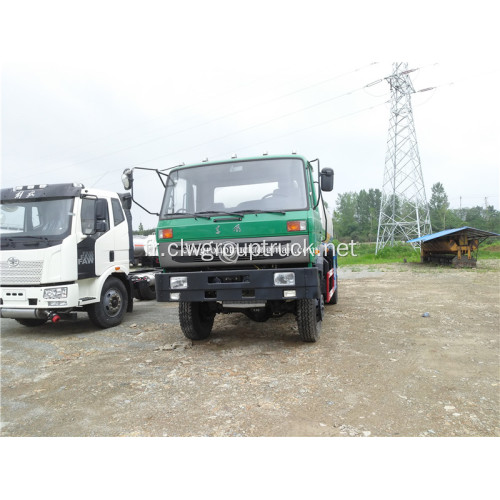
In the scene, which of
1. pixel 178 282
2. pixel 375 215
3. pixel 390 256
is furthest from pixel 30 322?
pixel 375 215

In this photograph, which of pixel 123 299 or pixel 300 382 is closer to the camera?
pixel 300 382

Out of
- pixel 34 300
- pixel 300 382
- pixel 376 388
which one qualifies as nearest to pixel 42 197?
pixel 34 300

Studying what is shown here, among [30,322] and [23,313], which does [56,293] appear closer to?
[23,313]

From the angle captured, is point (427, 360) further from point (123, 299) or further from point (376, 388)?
point (123, 299)

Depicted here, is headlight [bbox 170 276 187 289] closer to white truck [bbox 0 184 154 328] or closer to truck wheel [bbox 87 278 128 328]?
white truck [bbox 0 184 154 328]

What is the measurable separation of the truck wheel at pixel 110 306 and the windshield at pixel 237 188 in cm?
238

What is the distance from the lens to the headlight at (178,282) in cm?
462

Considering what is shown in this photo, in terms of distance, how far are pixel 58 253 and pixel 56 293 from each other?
23.2 inches

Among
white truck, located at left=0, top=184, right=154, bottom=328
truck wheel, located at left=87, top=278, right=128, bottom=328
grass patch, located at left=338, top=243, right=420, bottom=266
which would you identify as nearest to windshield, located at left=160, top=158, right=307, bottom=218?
white truck, located at left=0, top=184, right=154, bottom=328

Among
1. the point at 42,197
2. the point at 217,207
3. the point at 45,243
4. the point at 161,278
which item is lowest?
the point at 161,278

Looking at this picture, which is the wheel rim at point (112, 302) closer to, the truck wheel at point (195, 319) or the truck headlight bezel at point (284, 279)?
the truck wheel at point (195, 319)

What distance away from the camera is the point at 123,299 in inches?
271

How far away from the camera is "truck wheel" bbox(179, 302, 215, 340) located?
5070mm

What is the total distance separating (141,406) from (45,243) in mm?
3404
